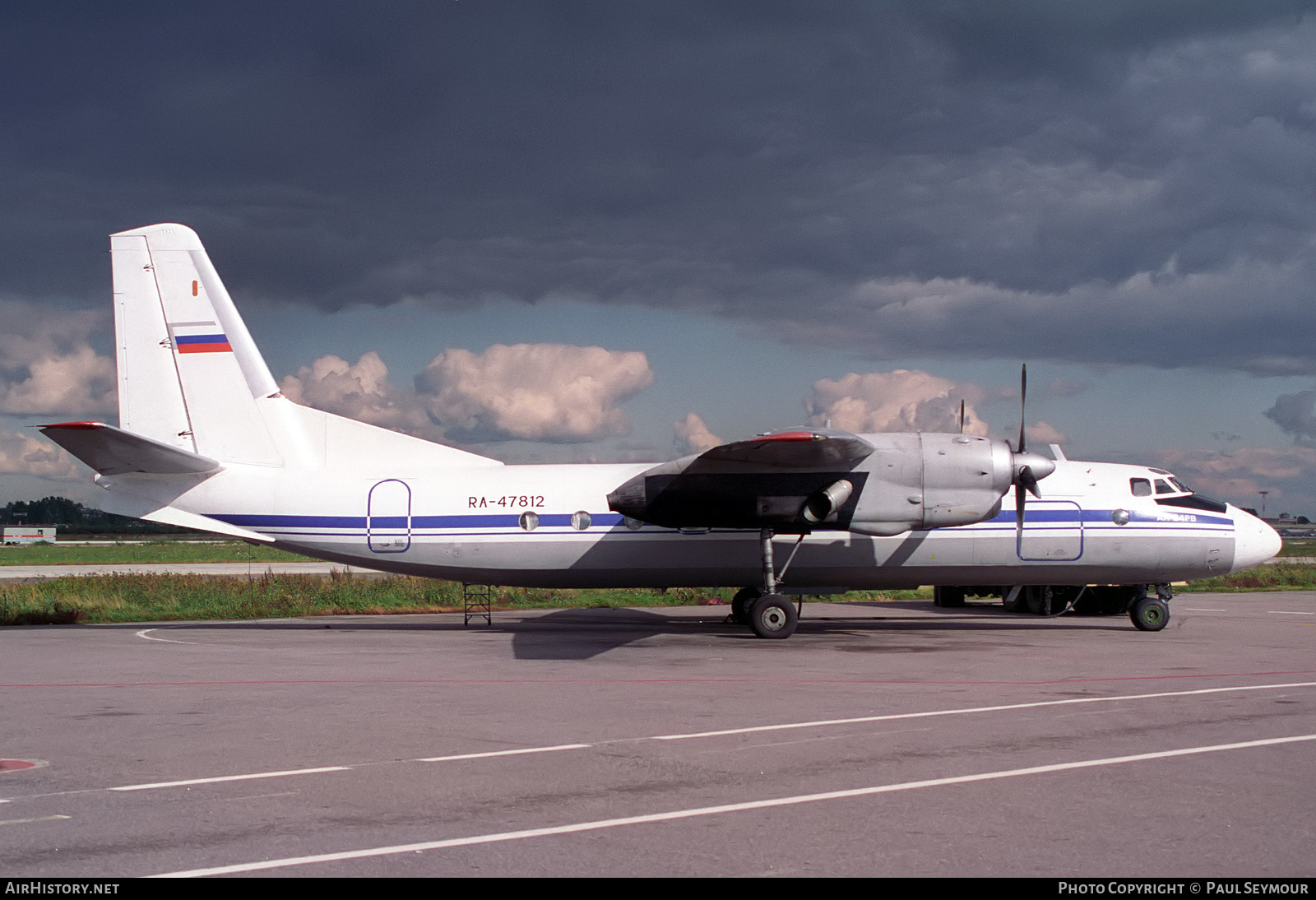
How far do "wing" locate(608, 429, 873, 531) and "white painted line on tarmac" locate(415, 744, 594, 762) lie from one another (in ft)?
29.9

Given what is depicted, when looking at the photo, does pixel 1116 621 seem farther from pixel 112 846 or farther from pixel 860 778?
pixel 112 846

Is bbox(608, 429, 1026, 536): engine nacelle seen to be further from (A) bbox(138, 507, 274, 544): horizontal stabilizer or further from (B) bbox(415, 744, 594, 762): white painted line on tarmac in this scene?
(B) bbox(415, 744, 594, 762): white painted line on tarmac

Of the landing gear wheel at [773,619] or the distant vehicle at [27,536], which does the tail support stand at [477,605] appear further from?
the distant vehicle at [27,536]

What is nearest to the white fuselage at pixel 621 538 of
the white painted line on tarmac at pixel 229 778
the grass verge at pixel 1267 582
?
the white painted line on tarmac at pixel 229 778

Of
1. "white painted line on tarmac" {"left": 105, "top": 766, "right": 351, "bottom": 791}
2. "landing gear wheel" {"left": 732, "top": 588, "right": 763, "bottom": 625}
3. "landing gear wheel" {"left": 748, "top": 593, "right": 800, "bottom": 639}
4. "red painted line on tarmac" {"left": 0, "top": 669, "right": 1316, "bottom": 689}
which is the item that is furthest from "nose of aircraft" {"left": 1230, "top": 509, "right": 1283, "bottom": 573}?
"white painted line on tarmac" {"left": 105, "top": 766, "right": 351, "bottom": 791}

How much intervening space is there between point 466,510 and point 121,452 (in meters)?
6.35

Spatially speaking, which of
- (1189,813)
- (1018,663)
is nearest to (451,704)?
(1189,813)

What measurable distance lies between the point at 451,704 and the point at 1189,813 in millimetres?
7575

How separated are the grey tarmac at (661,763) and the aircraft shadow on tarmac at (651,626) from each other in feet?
4.15

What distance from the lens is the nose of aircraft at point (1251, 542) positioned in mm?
20812

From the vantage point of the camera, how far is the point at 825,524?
734 inches

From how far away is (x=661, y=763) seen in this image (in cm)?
828

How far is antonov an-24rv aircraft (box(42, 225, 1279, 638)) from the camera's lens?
19984 mm

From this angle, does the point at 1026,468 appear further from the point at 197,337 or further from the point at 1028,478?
the point at 197,337
